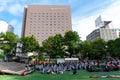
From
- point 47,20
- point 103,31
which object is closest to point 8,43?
point 47,20

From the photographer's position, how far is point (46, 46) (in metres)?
41.6

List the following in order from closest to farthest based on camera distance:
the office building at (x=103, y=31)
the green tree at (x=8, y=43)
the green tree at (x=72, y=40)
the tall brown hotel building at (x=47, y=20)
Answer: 1. the green tree at (x=8, y=43)
2. the green tree at (x=72, y=40)
3. the tall brown hotel building at (x=47, y=20)
4. the office building at (x=103, y=31)

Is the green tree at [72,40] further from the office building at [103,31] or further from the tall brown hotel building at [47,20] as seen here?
the office building at [103,31]

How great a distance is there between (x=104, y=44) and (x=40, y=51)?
65.9 feet

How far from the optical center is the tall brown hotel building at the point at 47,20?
88625 millimetres

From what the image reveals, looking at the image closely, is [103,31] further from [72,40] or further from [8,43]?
[8,43]

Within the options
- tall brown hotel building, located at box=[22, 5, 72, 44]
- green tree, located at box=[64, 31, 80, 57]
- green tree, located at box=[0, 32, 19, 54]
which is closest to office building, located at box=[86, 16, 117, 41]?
tall brown hotel building, located at box=[22, 5, 72, 44]

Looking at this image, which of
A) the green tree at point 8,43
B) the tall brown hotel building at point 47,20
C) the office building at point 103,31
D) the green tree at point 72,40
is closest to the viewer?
the green tree at point 8,43

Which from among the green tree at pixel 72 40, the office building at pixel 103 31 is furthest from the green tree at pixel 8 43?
the office building at pixel 103 31

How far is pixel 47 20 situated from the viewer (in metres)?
92.8

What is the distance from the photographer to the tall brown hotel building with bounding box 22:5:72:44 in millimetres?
88625

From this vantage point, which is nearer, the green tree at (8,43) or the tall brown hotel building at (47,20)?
the green tree at (8,43)

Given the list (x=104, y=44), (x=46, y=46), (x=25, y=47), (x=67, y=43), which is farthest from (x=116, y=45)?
(x=25, y=47)

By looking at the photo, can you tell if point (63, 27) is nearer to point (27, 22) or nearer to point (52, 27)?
point (52, 27)
